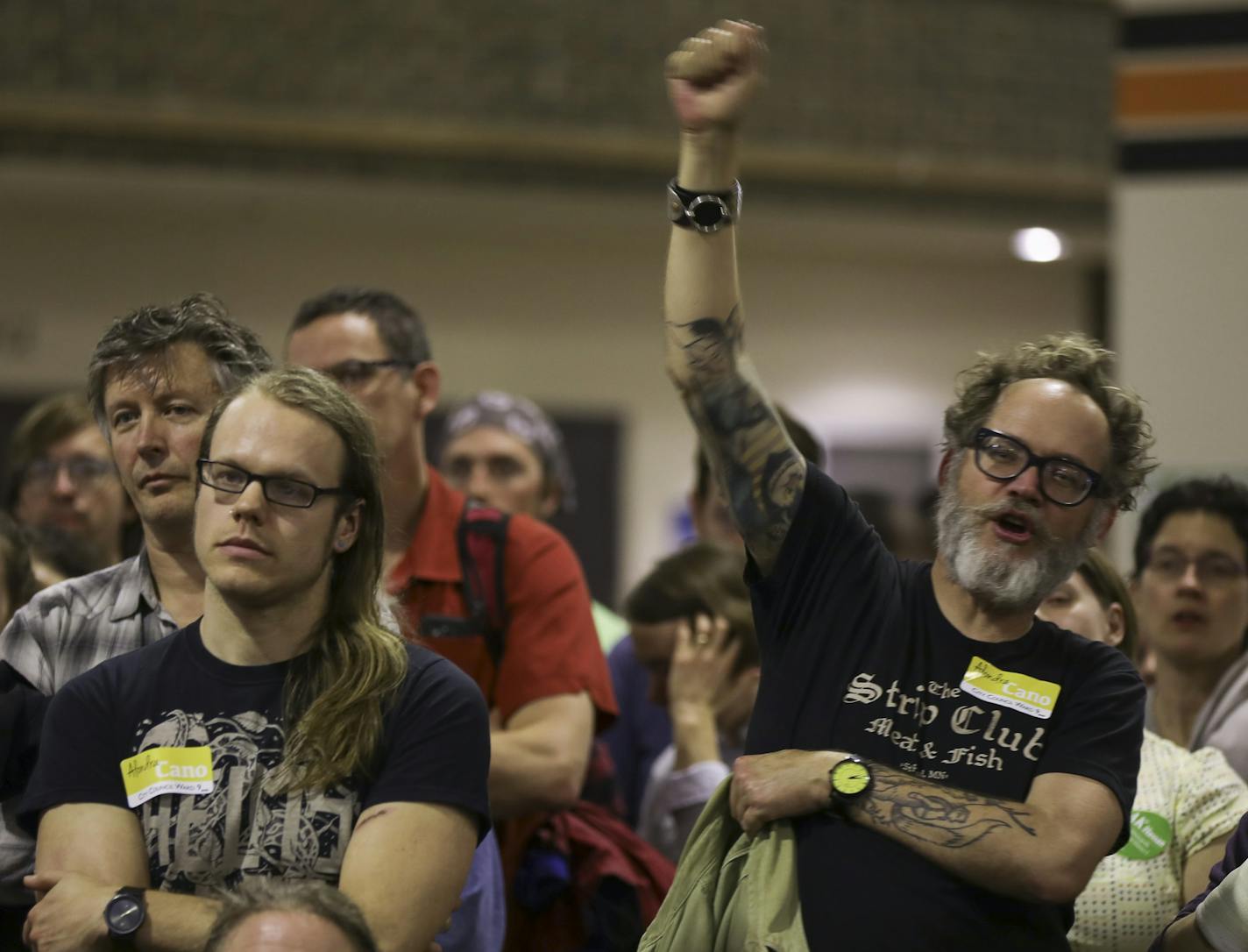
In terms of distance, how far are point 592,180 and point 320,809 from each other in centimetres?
600

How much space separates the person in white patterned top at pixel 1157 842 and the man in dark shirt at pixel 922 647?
352 mm

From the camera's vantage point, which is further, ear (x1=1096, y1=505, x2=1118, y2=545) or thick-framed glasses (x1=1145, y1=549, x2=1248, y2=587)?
thick-framed glasses (x1=1145, y1=549, x2=1248, y2=587)

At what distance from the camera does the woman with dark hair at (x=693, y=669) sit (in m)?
2.91

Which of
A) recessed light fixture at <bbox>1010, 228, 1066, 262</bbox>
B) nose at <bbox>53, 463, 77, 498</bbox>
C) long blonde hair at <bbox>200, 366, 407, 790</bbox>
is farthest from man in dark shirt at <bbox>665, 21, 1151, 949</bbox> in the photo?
recessed light fixture at <bbox>1010, 228, 1066, 262</bbox>

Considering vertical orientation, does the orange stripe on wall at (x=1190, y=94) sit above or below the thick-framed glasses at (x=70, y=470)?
above

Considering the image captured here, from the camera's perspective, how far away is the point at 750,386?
1915 millimetres

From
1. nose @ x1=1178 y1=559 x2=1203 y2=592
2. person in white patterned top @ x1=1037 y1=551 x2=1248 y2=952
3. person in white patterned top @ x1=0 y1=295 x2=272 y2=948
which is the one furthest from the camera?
nose @ x1=1178 y1=559 x2=1203 y2=592

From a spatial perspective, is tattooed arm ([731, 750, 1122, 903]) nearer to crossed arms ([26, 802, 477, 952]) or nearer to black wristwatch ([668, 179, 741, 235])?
crossed arms ([26, 802, 477, 952])

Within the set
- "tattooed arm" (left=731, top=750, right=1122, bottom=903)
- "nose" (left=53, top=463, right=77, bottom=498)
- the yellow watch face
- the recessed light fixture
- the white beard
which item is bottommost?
"tattooed arm" (left=731, top=750, right=1122, bottom=903)

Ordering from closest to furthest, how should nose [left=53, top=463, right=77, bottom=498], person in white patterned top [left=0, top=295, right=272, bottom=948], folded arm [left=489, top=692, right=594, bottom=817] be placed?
person in white patterned top [left=0, top=295, right=272, bottom=948] < folded arm [left=489, top=692, right=594, bottom=817] < nose [left=53, top=463, right=77, bottom=498]

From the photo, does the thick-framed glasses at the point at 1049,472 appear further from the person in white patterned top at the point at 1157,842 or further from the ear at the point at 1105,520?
the person in white patterned top at the point at 1157,842

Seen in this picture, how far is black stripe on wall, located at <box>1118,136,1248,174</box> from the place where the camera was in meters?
4.94

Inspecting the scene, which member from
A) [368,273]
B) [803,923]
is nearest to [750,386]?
[803,923]

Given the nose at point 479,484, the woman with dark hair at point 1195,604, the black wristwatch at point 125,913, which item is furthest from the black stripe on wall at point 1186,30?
the black wristwatch at point 125,913
